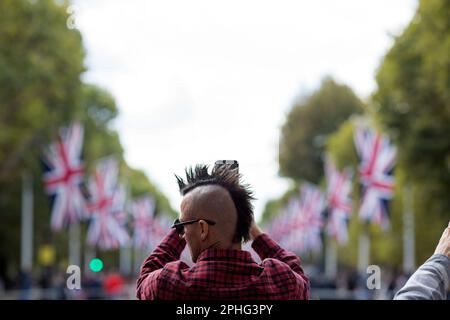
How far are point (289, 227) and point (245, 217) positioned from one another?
72666 millimetres

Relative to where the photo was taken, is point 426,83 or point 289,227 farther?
point 289,227

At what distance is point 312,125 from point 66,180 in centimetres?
6016

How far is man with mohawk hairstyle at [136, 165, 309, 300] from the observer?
328 centimetres

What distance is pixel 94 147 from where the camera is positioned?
72.0m

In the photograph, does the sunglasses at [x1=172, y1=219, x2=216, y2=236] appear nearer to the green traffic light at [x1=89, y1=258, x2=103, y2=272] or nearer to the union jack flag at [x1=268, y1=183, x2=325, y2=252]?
the green traffic light at [x1=89, y1=258, x2=103, y2=272]

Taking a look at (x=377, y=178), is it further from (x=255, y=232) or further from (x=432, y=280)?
(x=432, y=280)

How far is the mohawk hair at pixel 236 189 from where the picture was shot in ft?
11.4

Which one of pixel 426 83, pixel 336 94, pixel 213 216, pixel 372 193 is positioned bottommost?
pixel 213 216

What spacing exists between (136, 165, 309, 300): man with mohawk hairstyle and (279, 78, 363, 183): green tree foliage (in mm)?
90795

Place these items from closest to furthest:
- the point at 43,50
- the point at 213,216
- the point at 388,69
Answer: the point at 213,216
the point at 388,69
the point at 43,50

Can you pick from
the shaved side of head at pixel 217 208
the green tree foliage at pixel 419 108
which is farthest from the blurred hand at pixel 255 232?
the green tree foliage at pixel 419 108

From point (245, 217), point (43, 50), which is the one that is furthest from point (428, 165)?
point (245, 217)
